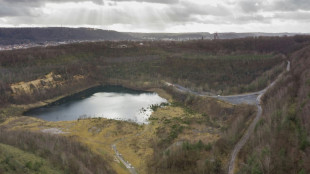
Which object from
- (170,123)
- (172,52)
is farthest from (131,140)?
(172,52)

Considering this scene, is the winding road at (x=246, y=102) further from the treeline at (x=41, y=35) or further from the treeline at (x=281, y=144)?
the treeline at (x=41, y=35)

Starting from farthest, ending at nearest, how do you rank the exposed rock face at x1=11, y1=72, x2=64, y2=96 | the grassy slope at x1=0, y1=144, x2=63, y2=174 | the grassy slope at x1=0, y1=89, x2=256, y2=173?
the exposed rock face at x1=11, y1=72, x2=64, y2=96, the grassy slope at x1=0, y1=89, x2=256, y2=173, the grassy slope at x1=0, y1=144, x2=63, y2=174

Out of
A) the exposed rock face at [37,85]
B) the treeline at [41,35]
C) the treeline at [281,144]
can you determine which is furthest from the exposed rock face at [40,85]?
the treeline at [41,35]

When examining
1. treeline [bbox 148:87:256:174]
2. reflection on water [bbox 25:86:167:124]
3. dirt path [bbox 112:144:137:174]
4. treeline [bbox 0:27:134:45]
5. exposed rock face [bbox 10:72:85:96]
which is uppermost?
treeline [bbox 0:27:134:45]

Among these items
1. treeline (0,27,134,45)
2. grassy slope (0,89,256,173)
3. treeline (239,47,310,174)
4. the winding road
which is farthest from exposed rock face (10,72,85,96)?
treeline (0,27,134,45)

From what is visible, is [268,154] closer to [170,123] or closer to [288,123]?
[288,123]

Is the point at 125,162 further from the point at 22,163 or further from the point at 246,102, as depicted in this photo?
the point at 246,102

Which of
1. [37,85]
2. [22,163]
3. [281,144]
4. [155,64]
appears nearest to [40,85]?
[37,85]

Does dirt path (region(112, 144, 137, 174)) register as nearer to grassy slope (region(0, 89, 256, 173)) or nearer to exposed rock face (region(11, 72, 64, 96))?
grassy slope (region(0, 89, 256, 173))
